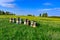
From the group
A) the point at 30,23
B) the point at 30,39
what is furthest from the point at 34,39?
the point at 30,23

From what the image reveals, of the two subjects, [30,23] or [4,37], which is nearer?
[4,37]

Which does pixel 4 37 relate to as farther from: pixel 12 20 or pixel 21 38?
pixel 12 20

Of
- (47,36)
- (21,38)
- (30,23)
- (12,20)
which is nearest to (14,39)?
(21,38)

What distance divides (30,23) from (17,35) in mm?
5470

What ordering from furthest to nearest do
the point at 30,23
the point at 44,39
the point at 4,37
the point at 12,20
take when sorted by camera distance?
the point at 12,20 → the point at 30,23 → the point at 4,37 → the point at 44,39

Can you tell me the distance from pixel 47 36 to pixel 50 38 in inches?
23.7

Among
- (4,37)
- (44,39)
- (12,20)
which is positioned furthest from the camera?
(12,20)

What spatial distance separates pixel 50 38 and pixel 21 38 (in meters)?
2.31

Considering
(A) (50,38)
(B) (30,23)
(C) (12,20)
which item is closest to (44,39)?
(A) (50,38)

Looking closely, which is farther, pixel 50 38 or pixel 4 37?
pixel 4 37

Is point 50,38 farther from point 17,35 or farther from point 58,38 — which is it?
point 17,35

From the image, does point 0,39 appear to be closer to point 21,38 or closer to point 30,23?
point 21,38

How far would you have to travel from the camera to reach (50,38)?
12922 mm

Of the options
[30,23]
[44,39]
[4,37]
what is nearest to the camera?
[44,39]
